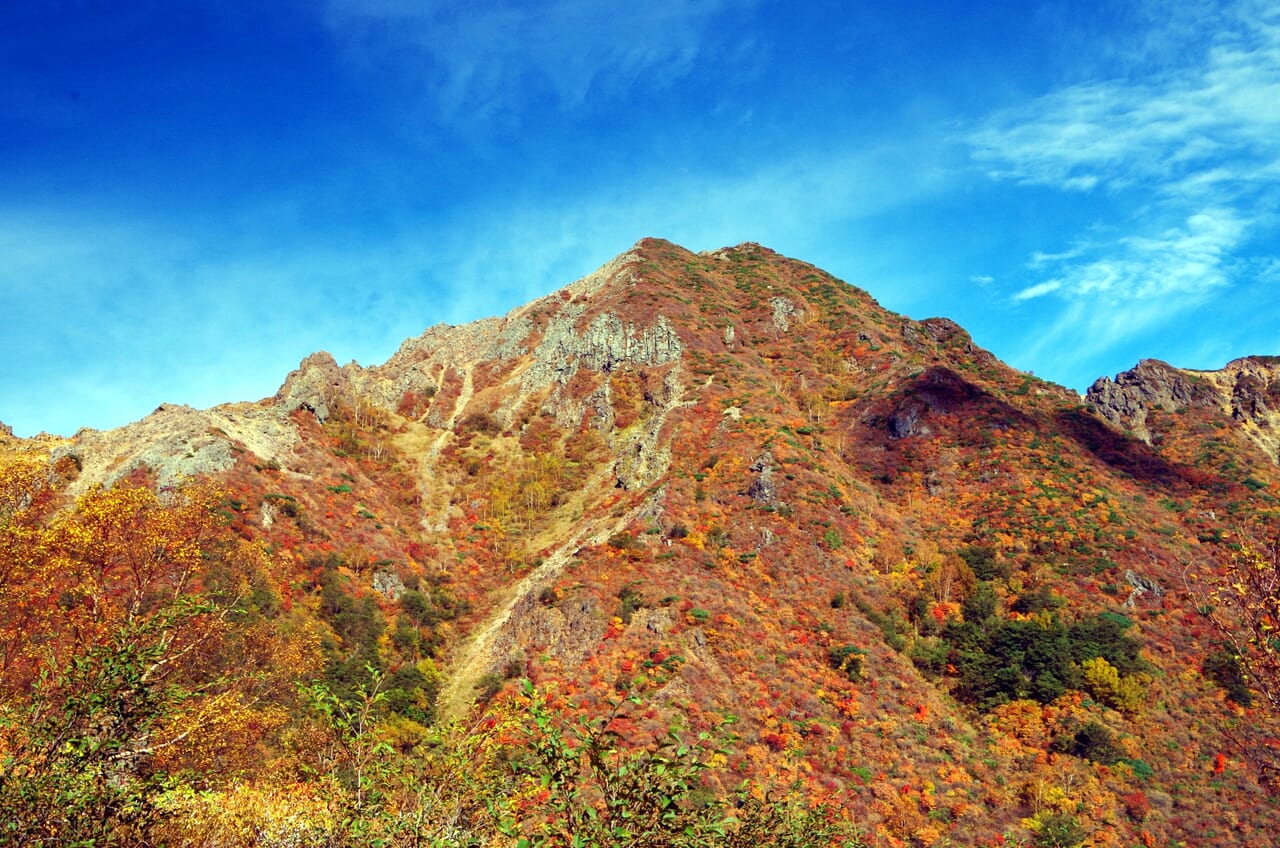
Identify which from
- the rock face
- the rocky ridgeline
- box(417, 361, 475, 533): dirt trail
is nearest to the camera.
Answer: the rocky ridgeline

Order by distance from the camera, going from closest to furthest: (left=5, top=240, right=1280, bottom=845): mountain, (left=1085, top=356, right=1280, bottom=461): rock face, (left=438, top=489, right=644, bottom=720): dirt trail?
1. (left=5, top=240, right=1280, bottom=845): mountain
2. (left=438, top=489, right=644, bottom=720): dirt trail
3. (left=1085, top=356, right=1280, bottom=461): rock face

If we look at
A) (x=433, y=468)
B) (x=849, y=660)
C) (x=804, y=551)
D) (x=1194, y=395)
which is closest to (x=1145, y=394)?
(x=1194, y=395)

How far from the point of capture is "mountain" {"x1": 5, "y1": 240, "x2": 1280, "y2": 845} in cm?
4238

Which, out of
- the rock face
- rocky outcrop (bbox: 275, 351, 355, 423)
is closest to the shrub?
rocky outcrop (bbox: 275, 351, 355, 423)

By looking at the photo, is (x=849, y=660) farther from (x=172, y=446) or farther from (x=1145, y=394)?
(x=1145, y=394)

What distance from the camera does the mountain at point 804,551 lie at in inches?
1668

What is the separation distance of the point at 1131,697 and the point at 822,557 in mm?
23935

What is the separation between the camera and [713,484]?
68.9m

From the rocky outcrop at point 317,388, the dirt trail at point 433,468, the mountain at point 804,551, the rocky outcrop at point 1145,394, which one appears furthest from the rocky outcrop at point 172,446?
the rocky outcrop at point 1145,394

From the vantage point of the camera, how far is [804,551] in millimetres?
60250

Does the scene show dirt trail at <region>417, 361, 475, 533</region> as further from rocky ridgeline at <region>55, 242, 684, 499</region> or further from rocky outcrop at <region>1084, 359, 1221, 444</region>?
rocky outcrop at <region>1084, 359, 1221, 444</region>

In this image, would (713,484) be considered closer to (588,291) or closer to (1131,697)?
(1131,697)

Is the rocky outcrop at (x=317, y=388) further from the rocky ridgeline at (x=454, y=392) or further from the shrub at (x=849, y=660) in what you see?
the shrub at (x=849, y=660)

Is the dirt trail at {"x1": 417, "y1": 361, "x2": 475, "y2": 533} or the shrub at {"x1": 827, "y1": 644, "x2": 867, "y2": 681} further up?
the dirt trail at {"x1": 417, "y1": 361, "x2": 475, "y2": 533}
